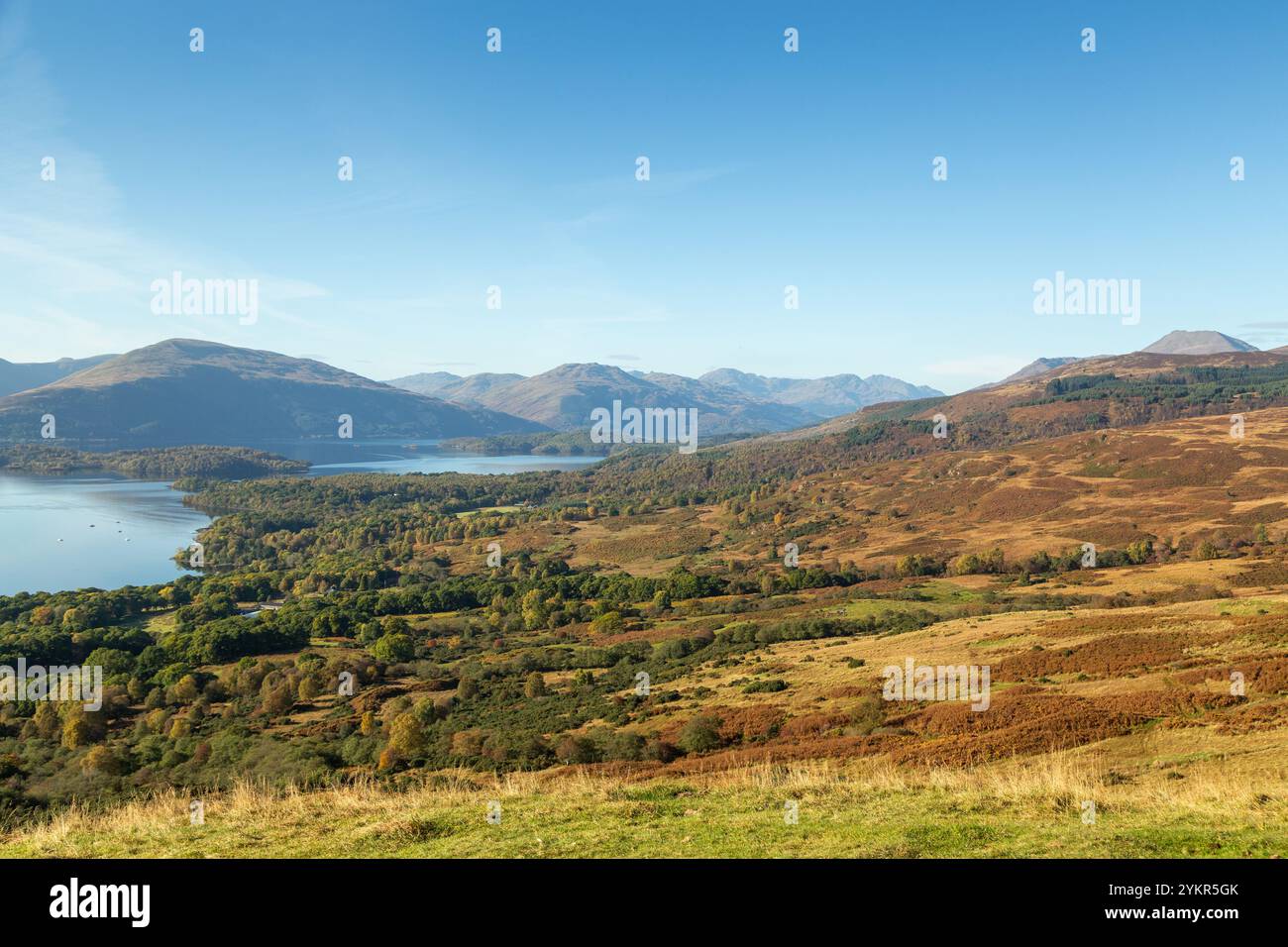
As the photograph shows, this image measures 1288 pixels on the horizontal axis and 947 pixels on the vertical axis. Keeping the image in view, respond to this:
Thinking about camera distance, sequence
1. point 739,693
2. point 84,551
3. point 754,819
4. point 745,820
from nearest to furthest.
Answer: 1. point 745,820
2. point 754,819
3. point 739,693
4. point 84,551

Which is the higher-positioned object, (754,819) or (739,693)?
(754,819)

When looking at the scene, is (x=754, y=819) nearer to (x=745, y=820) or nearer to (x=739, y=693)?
(x=745, y=820)

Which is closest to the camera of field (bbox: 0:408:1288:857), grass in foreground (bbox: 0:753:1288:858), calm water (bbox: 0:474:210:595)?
grass in foreground (bbox: 0:753:1288:858)

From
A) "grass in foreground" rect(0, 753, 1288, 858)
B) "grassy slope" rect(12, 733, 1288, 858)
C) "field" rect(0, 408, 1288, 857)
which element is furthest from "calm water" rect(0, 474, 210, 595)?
"grassy slope" rect(12, 733, 1288, 858)

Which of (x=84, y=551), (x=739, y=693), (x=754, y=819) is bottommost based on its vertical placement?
(x=84, y=551)

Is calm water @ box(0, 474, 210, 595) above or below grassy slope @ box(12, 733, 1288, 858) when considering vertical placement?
below

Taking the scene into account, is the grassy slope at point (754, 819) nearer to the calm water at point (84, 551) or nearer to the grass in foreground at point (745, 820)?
the grass in foreground at point (745, 820)

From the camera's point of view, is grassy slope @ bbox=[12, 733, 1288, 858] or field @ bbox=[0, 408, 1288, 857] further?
field @ bbox=[0, 408, 1288, 857]

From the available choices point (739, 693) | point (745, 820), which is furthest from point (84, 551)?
point (745, 820)

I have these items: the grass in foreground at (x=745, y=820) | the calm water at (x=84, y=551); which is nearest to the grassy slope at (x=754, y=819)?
the grass in foreground at (x=745, y=820)

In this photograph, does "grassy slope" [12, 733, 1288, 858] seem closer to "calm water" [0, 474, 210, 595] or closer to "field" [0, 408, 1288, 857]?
"field" [0, 408, 1288, 857]
